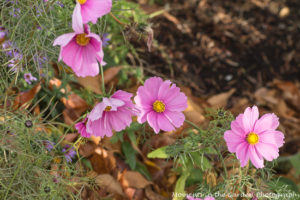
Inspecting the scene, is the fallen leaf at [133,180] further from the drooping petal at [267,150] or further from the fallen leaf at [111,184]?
the drooping petal at [267,150]

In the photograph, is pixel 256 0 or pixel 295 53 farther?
pixel 256 0

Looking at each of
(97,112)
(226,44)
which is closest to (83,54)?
(97,112)

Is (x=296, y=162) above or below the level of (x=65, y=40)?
below

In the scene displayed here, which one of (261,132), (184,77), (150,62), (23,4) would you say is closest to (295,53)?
(184,77)

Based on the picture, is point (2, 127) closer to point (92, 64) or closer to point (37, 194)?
point (37, 194)

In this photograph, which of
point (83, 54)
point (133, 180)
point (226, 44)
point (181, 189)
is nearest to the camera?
point (83, 54)

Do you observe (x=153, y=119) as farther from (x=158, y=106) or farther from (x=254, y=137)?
(x=254, y=137)

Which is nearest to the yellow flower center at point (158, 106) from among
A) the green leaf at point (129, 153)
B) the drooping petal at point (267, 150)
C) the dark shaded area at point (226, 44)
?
the drooping petal at point (267, 150)
